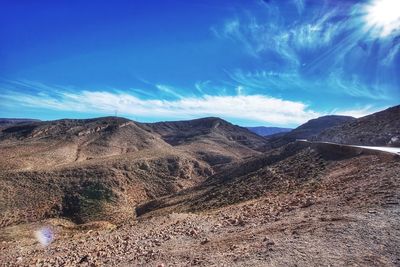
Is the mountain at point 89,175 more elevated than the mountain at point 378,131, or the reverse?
the mountain at point 378,131

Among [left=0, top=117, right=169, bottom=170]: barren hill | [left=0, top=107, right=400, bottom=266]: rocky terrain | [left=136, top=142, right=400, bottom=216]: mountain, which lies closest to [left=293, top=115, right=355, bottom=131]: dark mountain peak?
[left=0, top=117, right=169, bottom=170]: barren hill

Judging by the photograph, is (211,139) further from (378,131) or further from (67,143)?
(378,131)

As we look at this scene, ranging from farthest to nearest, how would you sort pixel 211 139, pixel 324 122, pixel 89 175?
pixel 324 122 → pixel 211 139 → pixel 89 175

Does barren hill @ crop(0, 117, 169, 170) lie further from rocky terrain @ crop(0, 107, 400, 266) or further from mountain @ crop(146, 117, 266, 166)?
rocky terrain @ crop(0, 107, 400, 266)

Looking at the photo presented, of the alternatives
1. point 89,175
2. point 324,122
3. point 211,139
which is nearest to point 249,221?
point 89,175

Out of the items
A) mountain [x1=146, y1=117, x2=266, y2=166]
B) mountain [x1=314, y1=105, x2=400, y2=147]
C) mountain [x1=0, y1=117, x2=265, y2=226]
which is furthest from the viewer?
mountain [x1=146, y1=117, x2=266, y2=166]

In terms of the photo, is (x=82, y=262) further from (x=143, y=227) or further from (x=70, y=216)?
(x=70, y=216)

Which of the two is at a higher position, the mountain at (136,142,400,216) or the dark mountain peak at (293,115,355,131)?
the dark mountain peak at (293,115,355,131)

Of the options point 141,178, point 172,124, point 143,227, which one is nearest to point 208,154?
point 141,178

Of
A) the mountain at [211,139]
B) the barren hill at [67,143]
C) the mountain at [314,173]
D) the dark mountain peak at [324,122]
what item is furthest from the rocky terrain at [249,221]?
the dark mountain peak at [324,122]

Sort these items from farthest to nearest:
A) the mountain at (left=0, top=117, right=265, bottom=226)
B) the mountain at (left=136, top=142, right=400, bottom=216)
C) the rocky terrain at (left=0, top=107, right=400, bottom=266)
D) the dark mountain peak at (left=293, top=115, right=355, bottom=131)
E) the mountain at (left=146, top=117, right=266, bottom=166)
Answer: the dark mountain peak at (left=293, top=115, right=355, bottom=131) → the mountain at (left=146, top=117, right=266, bottom=166) → the mountain at (left=0, top=117, right=265, bottom=226) → the mountain at (left=136, top=142, right=400, bottom=216) → the rocky terrain at (left=0, top=107, right=400, bottom=266)

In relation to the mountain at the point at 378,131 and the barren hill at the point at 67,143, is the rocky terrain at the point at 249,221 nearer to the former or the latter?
the mountain at the point at 378,131

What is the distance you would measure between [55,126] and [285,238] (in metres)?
113

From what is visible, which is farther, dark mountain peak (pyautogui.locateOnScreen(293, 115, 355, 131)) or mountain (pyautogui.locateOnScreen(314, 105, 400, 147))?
dark mountain peak (pyautogui.locateOnScreen(293, 115, 355, 131))
